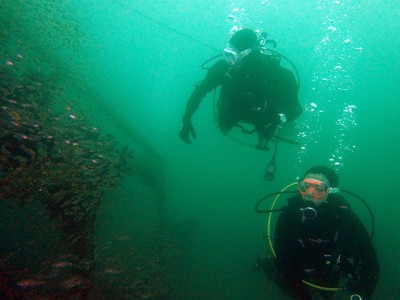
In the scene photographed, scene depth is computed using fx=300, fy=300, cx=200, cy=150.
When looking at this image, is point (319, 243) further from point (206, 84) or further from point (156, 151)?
point (156, 151)

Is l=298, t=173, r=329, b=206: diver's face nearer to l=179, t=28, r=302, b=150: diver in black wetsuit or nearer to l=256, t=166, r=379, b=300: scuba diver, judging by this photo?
l=256, t=166, r=379, b=300: scuba diver

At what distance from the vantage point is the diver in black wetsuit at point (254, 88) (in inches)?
199

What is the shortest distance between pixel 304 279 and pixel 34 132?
18.9 feet

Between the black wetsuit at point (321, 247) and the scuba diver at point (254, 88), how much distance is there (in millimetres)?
1695

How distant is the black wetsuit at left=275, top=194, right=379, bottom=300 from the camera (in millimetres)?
4090

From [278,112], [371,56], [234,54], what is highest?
[371,56]

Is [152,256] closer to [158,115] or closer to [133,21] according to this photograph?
[158,115]

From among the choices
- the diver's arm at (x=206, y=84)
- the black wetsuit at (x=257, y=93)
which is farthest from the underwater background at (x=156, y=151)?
the black wetsuit at (x=257, y=93)

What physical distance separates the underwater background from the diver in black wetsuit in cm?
73

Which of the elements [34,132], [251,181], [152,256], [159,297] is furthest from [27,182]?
[251,181]

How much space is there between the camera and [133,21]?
90.7 metres

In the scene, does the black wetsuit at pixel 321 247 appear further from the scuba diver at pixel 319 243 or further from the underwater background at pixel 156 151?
the underwater background at pixel 156 151

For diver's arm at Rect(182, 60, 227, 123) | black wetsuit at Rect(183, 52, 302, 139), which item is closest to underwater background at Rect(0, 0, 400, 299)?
diver's arm at Rect(182, 60, 227, 123)

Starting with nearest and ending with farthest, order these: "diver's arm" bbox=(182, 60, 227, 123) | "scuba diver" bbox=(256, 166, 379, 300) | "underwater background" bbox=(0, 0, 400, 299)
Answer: "scuba diver" bbox=(256, 166, 379, 300) < "diver's arm" bbox=(182, 60, 227, 123) < "underwater background" bbox=(0, 0, 400, 299)
